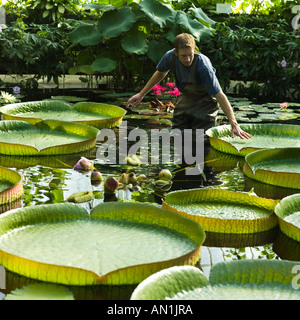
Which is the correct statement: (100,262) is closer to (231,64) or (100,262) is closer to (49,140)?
(49,140)

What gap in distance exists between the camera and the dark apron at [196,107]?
5.02 m

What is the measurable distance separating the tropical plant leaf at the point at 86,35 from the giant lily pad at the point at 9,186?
4399 millimetres

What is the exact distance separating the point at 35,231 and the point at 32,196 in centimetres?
84

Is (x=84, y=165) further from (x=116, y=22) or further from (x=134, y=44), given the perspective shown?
(x=116, y=22)

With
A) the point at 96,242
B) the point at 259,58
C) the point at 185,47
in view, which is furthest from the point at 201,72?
the point at 259,58

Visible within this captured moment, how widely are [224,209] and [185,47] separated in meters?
1.65

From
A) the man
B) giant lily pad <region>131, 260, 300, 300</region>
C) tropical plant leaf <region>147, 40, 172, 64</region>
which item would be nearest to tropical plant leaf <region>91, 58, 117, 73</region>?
tropical plant leaf <region>147, 40, 172, 64</region>

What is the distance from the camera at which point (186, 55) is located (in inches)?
171

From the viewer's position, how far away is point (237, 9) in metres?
12.2

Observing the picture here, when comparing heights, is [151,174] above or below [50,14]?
below

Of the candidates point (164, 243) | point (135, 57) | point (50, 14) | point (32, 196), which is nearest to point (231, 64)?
point (135, 57)

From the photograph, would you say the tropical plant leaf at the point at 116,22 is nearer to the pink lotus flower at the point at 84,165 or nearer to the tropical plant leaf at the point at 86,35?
the tropical plant leaf at the point at 86,35

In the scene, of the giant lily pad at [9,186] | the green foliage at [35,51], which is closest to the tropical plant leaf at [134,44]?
the green foliage at [35,51]

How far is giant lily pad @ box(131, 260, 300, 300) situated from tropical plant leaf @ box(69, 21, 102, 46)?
5820mm
